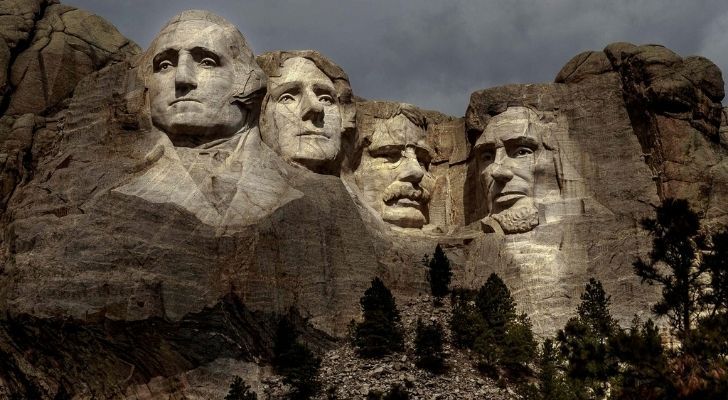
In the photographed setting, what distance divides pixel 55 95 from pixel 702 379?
14.5m

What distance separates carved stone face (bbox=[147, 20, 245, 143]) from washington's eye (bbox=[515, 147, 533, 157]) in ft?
19.1

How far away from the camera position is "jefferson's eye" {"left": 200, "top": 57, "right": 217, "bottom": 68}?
96.1 ft

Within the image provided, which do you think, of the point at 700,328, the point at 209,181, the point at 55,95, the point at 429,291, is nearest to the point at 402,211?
the point at 429,291

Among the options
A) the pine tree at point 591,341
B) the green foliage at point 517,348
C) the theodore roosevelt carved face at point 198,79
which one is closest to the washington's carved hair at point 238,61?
the theodore roosevelt carved face at point 198,79

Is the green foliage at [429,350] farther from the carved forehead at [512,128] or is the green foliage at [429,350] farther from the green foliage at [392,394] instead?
the carved forehead at [512,128]

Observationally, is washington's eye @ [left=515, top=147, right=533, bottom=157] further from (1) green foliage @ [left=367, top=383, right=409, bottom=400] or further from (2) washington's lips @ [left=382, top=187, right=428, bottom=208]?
(1) green foliage @ [left=367, top=383, right=409, bottom=400]

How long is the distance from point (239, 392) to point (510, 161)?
8.71 metres

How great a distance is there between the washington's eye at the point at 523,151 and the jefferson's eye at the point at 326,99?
386cm

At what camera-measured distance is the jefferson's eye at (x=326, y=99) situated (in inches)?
1238

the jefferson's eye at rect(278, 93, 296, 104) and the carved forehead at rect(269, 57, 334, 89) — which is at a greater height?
the carved forehead at rect(269, 57, 334, 89)

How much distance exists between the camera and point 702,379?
71.5 ft

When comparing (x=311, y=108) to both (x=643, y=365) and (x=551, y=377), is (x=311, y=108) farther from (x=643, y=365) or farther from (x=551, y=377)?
(x=643, y=365)

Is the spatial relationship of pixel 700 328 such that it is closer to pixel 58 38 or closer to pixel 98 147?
pixel 98 147

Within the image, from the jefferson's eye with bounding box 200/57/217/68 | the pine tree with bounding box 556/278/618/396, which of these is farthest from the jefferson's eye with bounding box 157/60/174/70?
the pine tree with bounding box 556/278/618/396
